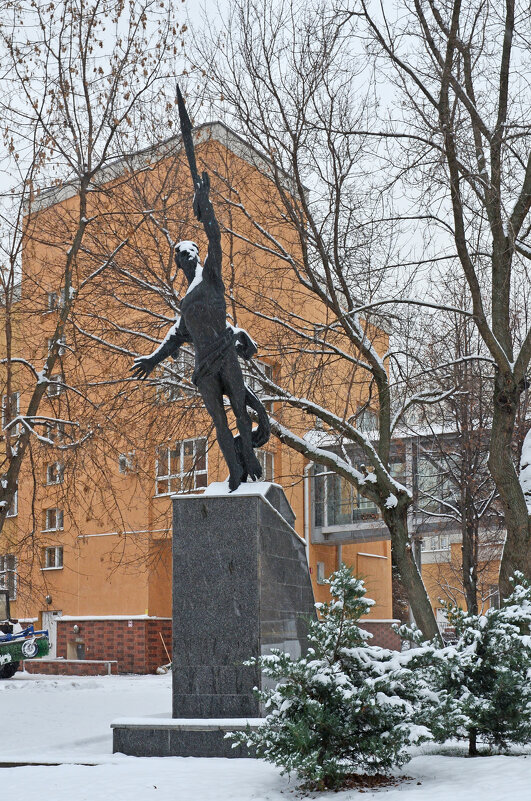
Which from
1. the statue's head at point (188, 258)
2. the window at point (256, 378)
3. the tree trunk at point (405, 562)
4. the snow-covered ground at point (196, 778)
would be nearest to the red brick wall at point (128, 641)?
the window at point (256, 378)

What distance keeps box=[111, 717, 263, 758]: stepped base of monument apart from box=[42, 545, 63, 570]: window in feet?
70.2

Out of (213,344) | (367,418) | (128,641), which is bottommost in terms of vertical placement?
(128,641)

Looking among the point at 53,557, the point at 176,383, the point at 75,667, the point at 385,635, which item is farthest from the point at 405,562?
the point at 385,635

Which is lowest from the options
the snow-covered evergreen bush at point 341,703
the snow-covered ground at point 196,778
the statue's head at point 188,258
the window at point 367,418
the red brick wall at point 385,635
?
the red brick wall at point 385,635

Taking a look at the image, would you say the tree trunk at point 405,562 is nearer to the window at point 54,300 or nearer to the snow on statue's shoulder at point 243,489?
the snow on statue's shoulder at point 243,489

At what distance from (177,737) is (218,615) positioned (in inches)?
42.9

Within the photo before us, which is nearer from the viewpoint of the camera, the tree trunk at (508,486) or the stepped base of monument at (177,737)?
the stepped base of monument at (177,737)

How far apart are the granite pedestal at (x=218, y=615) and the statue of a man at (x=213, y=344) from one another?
439 mm

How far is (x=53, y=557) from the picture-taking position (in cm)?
2970

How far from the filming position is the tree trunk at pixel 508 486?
11.9m

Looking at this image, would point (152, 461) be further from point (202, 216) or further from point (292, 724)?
point (292, 724)

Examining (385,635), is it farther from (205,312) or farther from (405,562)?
(205,312)

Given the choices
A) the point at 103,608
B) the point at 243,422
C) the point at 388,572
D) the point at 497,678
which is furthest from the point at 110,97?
the point at 388,572

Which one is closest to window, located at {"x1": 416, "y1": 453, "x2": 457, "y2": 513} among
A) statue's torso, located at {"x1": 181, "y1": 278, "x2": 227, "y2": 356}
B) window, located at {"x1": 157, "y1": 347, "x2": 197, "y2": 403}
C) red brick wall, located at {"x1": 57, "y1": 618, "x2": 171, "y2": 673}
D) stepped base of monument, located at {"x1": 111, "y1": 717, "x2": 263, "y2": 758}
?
window, located at {"x1": 157, "y1": 347, "x2": 197, "y2": 403}
